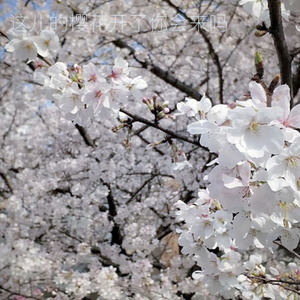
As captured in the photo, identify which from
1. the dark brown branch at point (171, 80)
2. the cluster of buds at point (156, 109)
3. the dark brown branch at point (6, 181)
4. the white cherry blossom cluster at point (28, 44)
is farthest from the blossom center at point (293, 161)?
the dark brown branch at point (6, 181)

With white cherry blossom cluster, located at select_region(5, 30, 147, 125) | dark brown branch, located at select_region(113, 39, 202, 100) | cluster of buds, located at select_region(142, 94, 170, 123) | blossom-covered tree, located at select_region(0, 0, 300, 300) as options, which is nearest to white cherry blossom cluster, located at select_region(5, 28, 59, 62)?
blossom-covered tree, located at select_region(0, 0, 300, 300)

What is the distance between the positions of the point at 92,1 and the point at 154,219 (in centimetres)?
343

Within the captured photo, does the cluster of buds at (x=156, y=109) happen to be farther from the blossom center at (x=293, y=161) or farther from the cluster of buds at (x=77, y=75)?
the blossom center at (x=293, y=161)

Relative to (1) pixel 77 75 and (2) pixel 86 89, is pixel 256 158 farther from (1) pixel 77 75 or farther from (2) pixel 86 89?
(1) pixel 77 75

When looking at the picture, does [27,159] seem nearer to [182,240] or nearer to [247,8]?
[182,240]

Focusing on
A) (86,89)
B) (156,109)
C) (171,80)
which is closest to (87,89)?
(86,89)

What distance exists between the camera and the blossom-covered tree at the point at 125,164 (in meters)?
1.69

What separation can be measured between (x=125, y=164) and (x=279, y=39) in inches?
164

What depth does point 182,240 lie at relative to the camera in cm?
190

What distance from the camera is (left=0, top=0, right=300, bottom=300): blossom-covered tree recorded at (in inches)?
66.4

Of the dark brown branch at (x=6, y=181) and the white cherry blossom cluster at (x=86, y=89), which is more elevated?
the dark brown branch at (x=6, y=181)

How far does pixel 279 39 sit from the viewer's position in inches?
48.3

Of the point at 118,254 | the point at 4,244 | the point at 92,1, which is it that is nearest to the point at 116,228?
the point at 118,254

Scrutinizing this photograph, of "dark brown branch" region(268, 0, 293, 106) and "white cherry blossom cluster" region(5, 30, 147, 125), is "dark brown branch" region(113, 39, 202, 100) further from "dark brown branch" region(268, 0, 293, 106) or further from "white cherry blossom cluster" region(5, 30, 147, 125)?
"dark brown branch" region(268, 0, 293, 106)
